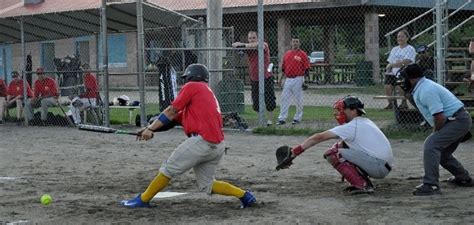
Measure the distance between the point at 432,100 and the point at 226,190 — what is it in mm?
2463

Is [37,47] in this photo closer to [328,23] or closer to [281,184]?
[328,23]

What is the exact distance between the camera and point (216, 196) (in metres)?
9.57

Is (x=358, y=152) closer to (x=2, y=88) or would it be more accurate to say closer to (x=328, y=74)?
(x=2, y=88)

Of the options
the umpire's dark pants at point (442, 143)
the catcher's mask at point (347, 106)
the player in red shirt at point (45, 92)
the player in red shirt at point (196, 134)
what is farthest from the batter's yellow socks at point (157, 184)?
the player in red shirt at point (45, 92)

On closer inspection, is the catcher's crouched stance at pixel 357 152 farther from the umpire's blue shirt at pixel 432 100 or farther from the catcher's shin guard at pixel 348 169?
the umpire's blue shirt at pixel 432 100

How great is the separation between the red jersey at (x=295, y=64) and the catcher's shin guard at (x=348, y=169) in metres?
8.73

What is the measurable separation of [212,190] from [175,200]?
806 millimetres

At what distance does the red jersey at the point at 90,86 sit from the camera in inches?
782

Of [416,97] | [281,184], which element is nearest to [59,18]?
[281,184]

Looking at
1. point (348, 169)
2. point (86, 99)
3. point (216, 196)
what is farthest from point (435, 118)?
point (86, 99)

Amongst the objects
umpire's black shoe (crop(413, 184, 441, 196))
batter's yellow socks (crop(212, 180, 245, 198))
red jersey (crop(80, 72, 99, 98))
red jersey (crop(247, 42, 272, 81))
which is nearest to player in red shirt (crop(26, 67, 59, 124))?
red jersey (crop(80, 72, 99, 98))

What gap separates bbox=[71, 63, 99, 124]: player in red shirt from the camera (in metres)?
19.8

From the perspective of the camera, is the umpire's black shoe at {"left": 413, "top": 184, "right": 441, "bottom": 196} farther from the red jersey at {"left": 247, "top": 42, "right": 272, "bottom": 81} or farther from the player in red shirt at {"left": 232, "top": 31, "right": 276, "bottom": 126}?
the player in red shirt at {"left": 232, "top": 31, "right": 276, "bottom": 126}

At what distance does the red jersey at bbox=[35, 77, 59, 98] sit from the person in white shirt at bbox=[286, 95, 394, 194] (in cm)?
1265
